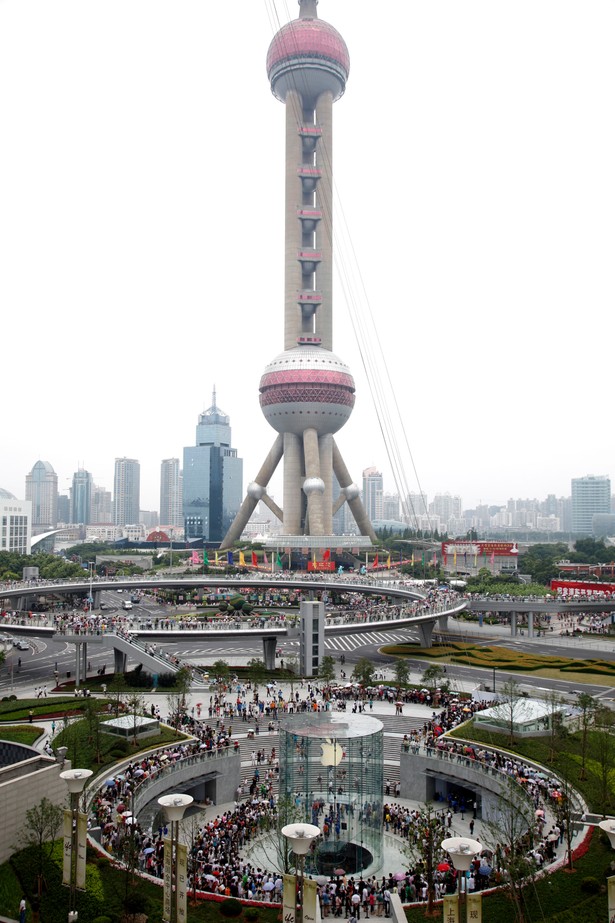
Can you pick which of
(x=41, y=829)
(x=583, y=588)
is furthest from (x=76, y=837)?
(x=583, y=588)

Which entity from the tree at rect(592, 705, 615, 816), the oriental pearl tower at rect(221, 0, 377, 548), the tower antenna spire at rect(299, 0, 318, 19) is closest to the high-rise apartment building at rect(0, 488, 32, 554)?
the oriental pearl tower at rect(221, 0, 377, 548)

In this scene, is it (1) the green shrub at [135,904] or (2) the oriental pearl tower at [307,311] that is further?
(2) the oriental pearl tower at [307,311]

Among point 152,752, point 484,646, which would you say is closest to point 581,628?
point 484,646

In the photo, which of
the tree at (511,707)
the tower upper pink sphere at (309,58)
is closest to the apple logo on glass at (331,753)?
the tree at (511,707)

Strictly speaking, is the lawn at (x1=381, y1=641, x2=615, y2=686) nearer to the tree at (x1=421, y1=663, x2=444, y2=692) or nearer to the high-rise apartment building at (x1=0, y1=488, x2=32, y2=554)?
the tree at (x1=421, y1=663, x2=444, y2=692)

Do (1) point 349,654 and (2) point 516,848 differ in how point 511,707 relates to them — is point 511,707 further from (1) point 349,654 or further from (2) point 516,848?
(1) point 349,654

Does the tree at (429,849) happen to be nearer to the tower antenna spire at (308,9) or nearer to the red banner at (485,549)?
the red banner at (485,549)
